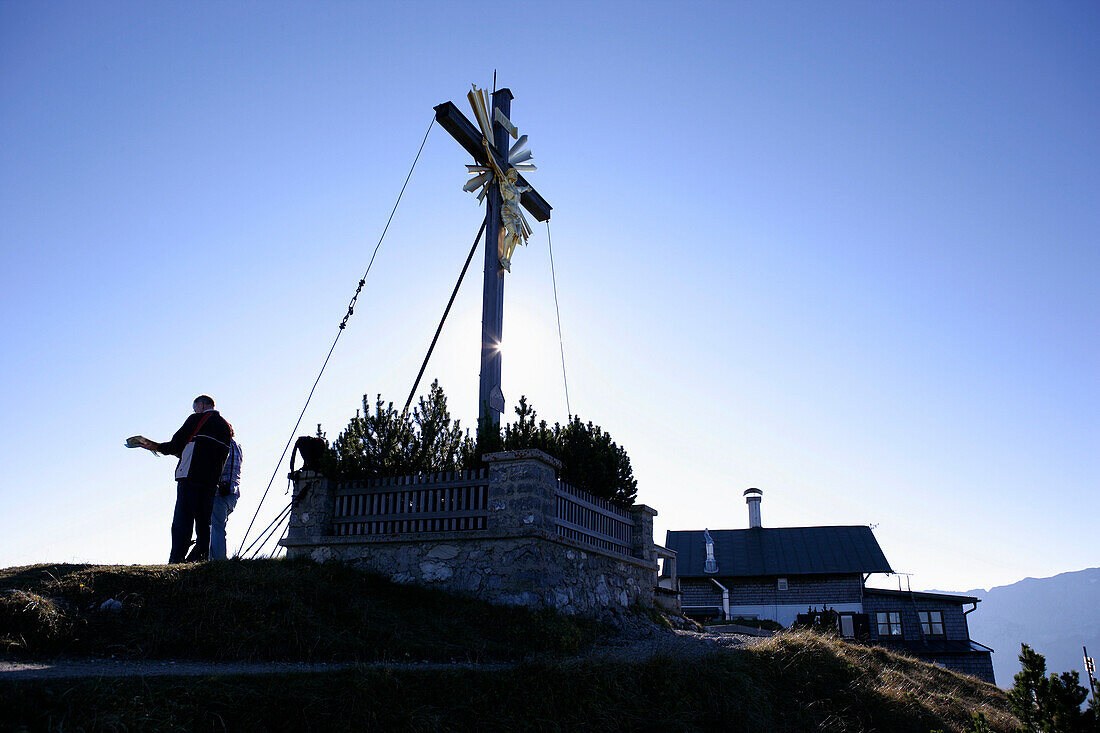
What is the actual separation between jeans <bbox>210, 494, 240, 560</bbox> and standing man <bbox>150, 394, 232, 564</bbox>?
0.21m

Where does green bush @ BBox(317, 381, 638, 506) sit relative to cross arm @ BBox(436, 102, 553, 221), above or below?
below

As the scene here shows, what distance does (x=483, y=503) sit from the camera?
849cm

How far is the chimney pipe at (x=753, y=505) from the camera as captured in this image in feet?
103

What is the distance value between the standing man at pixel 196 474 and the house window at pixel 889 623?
2517 cm

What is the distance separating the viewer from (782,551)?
28.8m

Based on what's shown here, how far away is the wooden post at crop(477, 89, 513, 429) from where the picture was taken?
10.7m

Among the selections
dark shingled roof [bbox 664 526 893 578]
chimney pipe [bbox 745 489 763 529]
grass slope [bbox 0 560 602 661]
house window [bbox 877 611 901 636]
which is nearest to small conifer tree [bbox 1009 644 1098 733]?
grass slope [bbox 0 560 602 661]

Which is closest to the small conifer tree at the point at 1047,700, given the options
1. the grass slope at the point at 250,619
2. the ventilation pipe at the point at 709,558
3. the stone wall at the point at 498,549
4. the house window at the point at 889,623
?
the grass slope at the point at 250,619

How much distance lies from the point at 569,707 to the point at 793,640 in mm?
4505

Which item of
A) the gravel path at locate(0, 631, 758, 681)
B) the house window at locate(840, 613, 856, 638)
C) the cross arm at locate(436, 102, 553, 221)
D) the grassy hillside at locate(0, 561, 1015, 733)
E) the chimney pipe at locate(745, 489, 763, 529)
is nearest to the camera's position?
the grassy hillside at locate(0, 561, 1015, 733)

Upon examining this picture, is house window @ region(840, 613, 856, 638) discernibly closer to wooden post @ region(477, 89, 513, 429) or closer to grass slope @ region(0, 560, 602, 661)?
wooden post @ region(477, 89, 513, 429)

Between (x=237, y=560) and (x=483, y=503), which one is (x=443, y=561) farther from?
(x=237, y=560)

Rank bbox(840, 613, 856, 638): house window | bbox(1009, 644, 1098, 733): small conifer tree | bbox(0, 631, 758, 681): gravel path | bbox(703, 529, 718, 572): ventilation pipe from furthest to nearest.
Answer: bbox(703, 529, 718, 572): ventilation pipe
bbox(840, 613, 856, 638): house window
bbox(1009, 644, 1098, 733): small conifer tree
bbox(0, 631, 758, 681): gravel path

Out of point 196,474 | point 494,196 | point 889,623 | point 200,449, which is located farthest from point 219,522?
point 889,623
